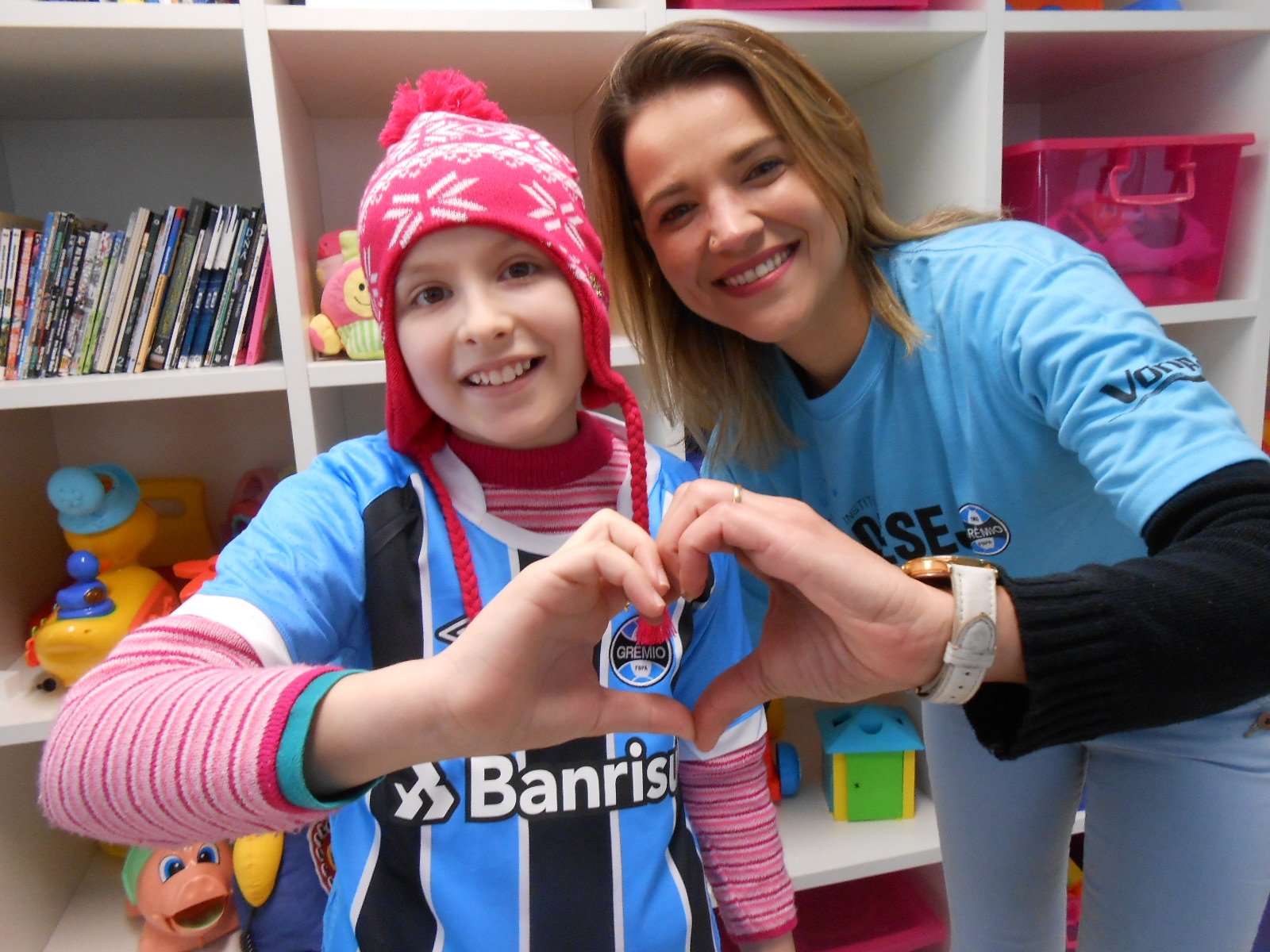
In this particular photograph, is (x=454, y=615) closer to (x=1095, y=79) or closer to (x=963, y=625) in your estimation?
(x=963, y=625)

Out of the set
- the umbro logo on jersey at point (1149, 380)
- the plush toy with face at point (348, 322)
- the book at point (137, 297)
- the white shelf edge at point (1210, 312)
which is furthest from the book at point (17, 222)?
the white shelf edge at point (1210, 312)

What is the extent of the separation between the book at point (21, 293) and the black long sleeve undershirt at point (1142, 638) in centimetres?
122

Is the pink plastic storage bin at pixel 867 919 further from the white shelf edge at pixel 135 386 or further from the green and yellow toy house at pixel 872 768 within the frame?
the white shelf edge at pixel 135 386

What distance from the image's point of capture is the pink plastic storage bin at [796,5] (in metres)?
1.12

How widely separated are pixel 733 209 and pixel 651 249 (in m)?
0.20

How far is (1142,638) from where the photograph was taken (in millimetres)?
539

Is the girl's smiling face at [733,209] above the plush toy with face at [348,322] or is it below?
above

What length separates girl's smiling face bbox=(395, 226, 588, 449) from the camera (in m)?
0.68

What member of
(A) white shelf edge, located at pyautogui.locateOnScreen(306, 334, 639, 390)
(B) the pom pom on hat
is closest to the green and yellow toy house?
(A) white shelf edge, located at pyautogui.locateOnScreen(306, 334, 639, 390)

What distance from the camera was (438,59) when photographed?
3.75 feet

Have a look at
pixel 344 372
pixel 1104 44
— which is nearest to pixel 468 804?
pixel 344 372

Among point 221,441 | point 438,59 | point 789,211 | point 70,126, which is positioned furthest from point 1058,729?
point 70,126

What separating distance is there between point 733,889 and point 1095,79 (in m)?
1.58

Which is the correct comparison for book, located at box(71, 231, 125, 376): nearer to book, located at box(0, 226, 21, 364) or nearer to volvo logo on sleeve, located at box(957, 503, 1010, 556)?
book, located at box(0, 226, 21, 364)
